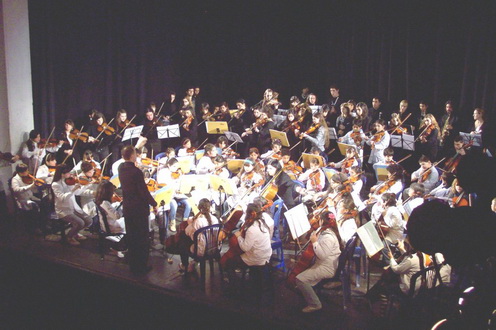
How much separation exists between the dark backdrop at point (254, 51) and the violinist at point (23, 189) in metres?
2.62

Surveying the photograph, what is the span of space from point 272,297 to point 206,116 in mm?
5726

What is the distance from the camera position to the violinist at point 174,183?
6.91 metres

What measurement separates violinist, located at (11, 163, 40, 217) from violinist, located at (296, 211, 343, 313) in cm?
397

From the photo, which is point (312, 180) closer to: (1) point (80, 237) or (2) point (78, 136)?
(1) point (80, 237)

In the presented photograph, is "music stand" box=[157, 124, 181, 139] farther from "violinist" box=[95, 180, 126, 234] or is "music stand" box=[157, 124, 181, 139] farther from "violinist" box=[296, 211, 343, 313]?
"violinist" box=[296, 211, 343, 313]

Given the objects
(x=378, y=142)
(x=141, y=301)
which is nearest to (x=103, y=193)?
(x=141, y=301)

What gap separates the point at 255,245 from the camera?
472cm

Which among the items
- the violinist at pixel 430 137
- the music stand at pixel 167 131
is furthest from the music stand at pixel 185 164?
the violinist at pixel 430 137

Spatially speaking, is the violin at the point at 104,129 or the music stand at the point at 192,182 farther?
the violin at the point at 104,129

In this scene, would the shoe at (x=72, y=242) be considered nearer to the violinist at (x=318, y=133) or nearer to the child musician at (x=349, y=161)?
the child musician at (x=349, y=161)

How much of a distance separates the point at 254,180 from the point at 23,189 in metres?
3.11

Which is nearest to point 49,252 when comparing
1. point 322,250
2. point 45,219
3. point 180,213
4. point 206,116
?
point 45,219

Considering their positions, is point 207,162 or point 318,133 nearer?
point 207,162

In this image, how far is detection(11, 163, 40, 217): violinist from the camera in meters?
6.35
